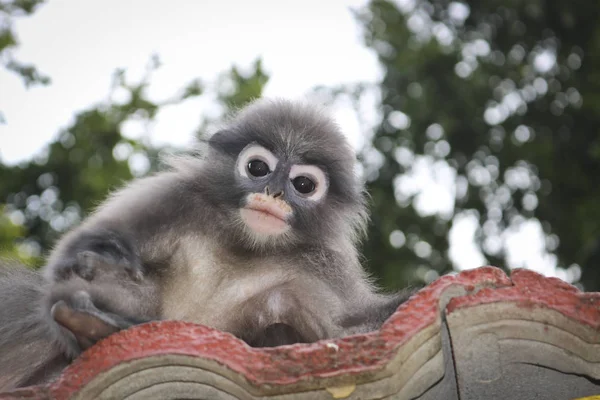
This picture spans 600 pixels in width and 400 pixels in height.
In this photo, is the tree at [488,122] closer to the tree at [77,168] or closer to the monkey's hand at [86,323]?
the tree at [77,168]

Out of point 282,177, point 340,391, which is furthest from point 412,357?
point 282,177

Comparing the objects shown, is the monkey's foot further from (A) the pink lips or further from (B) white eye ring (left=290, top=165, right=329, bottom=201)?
(B) white eye ring (left=290, top=165, right=329, bottom=201)

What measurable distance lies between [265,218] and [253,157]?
0.27m

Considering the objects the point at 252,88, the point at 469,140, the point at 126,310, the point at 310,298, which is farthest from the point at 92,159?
the point at 469,140

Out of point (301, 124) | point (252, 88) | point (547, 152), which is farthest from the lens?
point (547, 152)

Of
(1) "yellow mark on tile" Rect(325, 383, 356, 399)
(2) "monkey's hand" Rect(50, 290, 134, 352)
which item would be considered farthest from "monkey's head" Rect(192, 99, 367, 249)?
(1) "yellow mark on tile" Rect(325, 383, 356, 399)

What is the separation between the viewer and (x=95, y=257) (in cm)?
205

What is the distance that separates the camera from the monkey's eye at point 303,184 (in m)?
2.68

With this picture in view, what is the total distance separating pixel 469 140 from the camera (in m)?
7.02

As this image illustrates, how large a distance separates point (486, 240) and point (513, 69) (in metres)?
1.65

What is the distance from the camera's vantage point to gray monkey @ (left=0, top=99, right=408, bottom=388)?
6.98ft

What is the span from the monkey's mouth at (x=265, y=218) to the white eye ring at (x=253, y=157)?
0.14 meters

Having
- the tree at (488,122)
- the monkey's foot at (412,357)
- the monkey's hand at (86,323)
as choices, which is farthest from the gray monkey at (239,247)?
the tree at (488,122)

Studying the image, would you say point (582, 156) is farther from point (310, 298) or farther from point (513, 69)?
point (310, 298)
